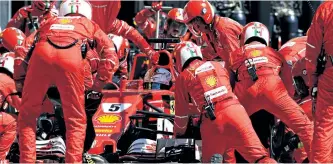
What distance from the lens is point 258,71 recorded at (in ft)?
38.4

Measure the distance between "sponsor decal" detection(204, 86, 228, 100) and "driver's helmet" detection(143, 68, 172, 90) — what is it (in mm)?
3385

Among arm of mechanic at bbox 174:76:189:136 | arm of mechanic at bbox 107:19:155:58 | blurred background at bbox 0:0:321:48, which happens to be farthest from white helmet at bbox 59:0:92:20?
blurred background at bbox 0:0:321:48

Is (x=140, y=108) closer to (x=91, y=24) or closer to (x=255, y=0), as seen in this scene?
(x=91, y=24)

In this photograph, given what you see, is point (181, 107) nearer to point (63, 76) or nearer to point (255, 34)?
point (63, 76)

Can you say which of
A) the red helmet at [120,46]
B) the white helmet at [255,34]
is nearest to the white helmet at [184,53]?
the white helmet at [255,34]

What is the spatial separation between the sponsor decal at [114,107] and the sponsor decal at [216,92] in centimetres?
259

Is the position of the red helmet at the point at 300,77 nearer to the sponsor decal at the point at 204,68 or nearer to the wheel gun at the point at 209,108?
the sponsor decal at the point at 204,68

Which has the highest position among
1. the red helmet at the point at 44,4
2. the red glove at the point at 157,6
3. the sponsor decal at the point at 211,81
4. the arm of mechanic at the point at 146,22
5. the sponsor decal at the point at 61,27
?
the sponsor decal at the point at 61,27

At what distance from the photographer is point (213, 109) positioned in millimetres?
10789

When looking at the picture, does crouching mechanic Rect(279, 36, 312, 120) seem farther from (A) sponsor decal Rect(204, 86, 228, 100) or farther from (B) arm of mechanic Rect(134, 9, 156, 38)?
(B) arm of mechanic Rect(134, 9, 156, 38)

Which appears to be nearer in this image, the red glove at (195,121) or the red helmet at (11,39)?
the red glove at (195,121)

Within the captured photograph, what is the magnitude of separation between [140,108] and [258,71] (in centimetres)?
230

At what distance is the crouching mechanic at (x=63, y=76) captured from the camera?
10945 millimetres

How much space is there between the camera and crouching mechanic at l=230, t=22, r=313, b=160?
11547 mm
